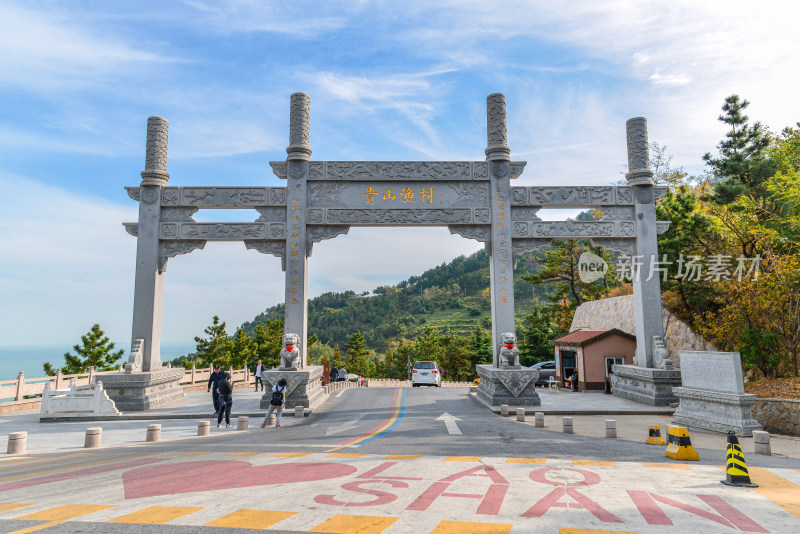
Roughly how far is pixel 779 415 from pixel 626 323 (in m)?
13.4

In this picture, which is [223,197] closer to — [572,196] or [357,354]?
[572,196]

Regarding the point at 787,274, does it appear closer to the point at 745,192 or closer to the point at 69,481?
the point at 745,192

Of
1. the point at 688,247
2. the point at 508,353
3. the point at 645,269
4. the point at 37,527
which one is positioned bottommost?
the point at 37,527

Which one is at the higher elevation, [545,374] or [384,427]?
[384,427]

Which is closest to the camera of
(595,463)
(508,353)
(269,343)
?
(595,463)

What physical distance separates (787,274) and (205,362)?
3745 cm

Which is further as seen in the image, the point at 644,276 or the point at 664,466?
the point at 644,276

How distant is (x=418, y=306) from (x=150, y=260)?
297 ft

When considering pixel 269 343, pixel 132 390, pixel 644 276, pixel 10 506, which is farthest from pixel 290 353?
pixel 269 343

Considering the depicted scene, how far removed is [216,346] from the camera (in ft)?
119

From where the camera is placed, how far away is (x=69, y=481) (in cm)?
619

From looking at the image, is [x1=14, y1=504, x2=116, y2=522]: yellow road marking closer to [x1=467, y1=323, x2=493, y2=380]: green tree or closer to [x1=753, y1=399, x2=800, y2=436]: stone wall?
[x1=753, y1=399, x2=800, y2=436]: stone wall

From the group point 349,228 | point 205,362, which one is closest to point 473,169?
point 349,228

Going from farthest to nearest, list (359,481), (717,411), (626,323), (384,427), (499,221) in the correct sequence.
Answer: (626,323) < (499,221) < (384,427) < (717,411) < (359,481)
